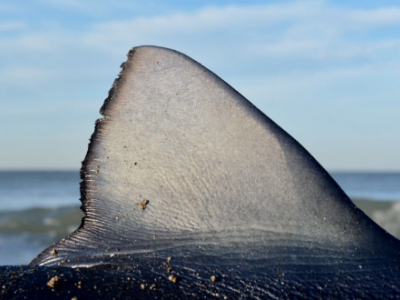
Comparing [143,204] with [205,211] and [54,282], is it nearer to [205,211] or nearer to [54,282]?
[205,211]

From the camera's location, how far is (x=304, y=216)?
1896mm

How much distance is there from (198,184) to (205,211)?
4.2 inches

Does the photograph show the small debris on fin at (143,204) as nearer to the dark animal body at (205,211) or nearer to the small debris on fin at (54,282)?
the dark animal body at (205,211)

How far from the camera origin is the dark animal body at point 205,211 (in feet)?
5.83

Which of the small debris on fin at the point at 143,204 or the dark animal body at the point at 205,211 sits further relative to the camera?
the small debris on fin at the point at 143,204

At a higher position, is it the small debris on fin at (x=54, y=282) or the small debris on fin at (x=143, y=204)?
the small debris on fin at (x=143, y=204)

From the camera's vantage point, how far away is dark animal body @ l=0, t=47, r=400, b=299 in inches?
69.9

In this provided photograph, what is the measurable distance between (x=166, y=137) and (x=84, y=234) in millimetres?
507

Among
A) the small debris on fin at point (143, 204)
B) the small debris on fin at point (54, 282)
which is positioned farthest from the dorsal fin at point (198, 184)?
the small debris on fin at point (54, 282)

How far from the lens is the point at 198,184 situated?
1.94 m

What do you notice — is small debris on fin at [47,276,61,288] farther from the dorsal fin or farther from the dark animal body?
the dorsal fin

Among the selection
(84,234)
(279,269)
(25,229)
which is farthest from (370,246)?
(25,229)

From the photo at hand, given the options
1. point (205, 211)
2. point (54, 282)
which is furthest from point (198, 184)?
point (54, 282)

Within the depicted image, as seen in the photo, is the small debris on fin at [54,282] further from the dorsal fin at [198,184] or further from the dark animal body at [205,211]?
the dorsal fin at [198,184]
